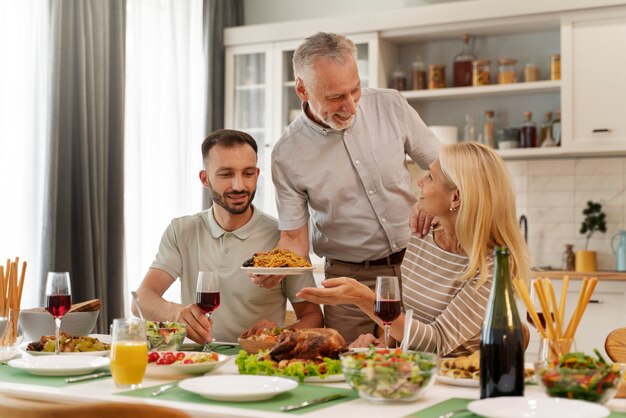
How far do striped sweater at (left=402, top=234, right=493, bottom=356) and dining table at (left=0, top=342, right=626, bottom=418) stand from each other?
41 cm

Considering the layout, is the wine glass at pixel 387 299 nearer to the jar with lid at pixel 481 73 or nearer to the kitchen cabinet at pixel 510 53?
the kitchen cabinet at pixel 510 53

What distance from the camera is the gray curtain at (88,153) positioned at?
457 centimetres

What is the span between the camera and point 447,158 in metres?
2.53

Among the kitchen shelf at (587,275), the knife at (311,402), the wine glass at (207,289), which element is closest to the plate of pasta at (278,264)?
the wine glass at (207,289)

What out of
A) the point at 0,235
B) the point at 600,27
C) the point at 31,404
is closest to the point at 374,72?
the point at 600,27

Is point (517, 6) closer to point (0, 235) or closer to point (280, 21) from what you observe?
point (280, 21)

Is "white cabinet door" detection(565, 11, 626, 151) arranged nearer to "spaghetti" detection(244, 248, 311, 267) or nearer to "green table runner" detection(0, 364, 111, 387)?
"spaghetti" detection(244, 248, 311, 267)

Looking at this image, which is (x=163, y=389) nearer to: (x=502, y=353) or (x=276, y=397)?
(x=276, y=397)

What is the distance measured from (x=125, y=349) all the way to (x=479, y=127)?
3.91 metres

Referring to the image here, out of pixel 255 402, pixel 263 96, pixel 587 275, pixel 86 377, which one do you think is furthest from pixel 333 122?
pixel 263 96

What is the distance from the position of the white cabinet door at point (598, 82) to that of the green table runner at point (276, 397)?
11.0 ft

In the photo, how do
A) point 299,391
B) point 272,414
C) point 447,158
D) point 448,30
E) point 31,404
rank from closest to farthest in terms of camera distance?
point 31,404, point 272,414, point 299,391, point 447,158, point 448,30

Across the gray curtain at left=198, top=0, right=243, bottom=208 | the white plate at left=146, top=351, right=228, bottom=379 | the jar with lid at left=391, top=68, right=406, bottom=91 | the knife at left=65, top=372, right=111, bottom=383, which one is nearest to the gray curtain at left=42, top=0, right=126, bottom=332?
the gray curtain at left=198, top=0, right=243, bottom=208

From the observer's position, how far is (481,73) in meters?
5.28
